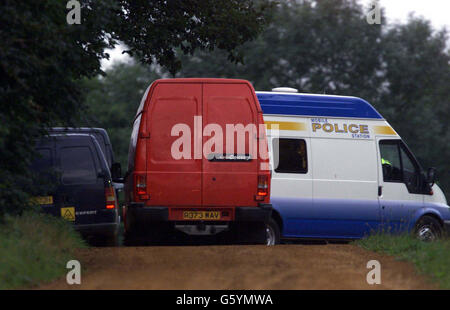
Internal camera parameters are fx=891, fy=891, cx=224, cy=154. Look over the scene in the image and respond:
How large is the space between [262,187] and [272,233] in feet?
9.65

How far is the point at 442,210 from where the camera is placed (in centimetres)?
1616

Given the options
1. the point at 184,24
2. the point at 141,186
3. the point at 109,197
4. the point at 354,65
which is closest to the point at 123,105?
the point at 354,65

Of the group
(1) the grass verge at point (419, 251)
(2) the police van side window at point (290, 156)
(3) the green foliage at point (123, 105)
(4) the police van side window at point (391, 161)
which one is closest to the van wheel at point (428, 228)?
(4) the police van side window at point (391, 161)

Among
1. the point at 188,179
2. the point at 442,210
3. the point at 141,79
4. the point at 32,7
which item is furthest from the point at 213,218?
the point at 141,79

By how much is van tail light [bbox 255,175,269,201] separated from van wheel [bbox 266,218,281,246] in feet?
9.10

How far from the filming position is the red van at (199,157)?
38.9 ft

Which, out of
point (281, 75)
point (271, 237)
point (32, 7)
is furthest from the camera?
point (281, 75)

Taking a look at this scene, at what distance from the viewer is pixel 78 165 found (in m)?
14.4

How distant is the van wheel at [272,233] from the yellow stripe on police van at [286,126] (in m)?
1.55

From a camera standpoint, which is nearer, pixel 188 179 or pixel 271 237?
pixel 188 179

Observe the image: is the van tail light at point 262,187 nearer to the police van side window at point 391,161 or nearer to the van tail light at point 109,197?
the van tail light at point 109,197

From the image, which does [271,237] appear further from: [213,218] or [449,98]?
Result: [449,98]

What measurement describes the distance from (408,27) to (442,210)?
23.6 metres
